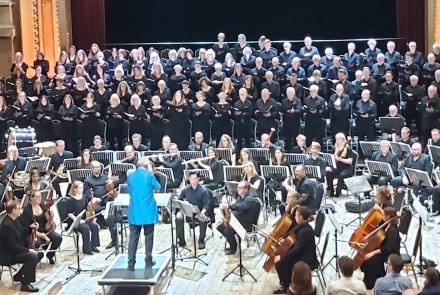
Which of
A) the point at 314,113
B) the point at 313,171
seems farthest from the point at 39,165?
the point at 314,113

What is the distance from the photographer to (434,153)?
1417 centimetres

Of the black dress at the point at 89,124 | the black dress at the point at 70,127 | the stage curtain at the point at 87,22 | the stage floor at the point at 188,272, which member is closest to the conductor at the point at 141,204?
the stage floor at the point at 188,272

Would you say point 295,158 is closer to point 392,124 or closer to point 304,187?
point 304,187

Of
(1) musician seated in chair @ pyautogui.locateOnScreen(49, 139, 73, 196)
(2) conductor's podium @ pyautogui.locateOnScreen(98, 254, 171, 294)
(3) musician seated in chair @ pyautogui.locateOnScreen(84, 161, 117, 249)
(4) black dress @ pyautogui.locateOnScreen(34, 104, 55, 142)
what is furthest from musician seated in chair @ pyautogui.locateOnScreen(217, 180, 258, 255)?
(4) black dress @ pyautogui.locateOnScreen(34, 104, 55, 142)

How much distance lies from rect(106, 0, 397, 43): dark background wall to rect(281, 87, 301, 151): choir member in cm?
720

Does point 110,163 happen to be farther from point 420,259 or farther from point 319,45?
point 319,45

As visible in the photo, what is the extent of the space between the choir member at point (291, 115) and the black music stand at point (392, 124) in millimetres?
1696

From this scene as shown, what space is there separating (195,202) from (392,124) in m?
4.97

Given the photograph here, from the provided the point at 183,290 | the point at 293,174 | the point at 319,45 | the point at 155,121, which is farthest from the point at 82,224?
the point at 319,45

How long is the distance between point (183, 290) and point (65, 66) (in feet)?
30.8

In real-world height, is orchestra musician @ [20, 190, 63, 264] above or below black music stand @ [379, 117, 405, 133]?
below

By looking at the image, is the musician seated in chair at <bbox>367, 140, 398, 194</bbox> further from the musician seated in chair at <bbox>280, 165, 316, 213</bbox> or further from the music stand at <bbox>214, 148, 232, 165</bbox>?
the music stand at <bbox>214, 148, 232, 165</bbox>

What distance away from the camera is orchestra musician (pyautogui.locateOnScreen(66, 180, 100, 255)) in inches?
485

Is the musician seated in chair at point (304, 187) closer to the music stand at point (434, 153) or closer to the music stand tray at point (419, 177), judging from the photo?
the music stand tray at point (419, 177)
